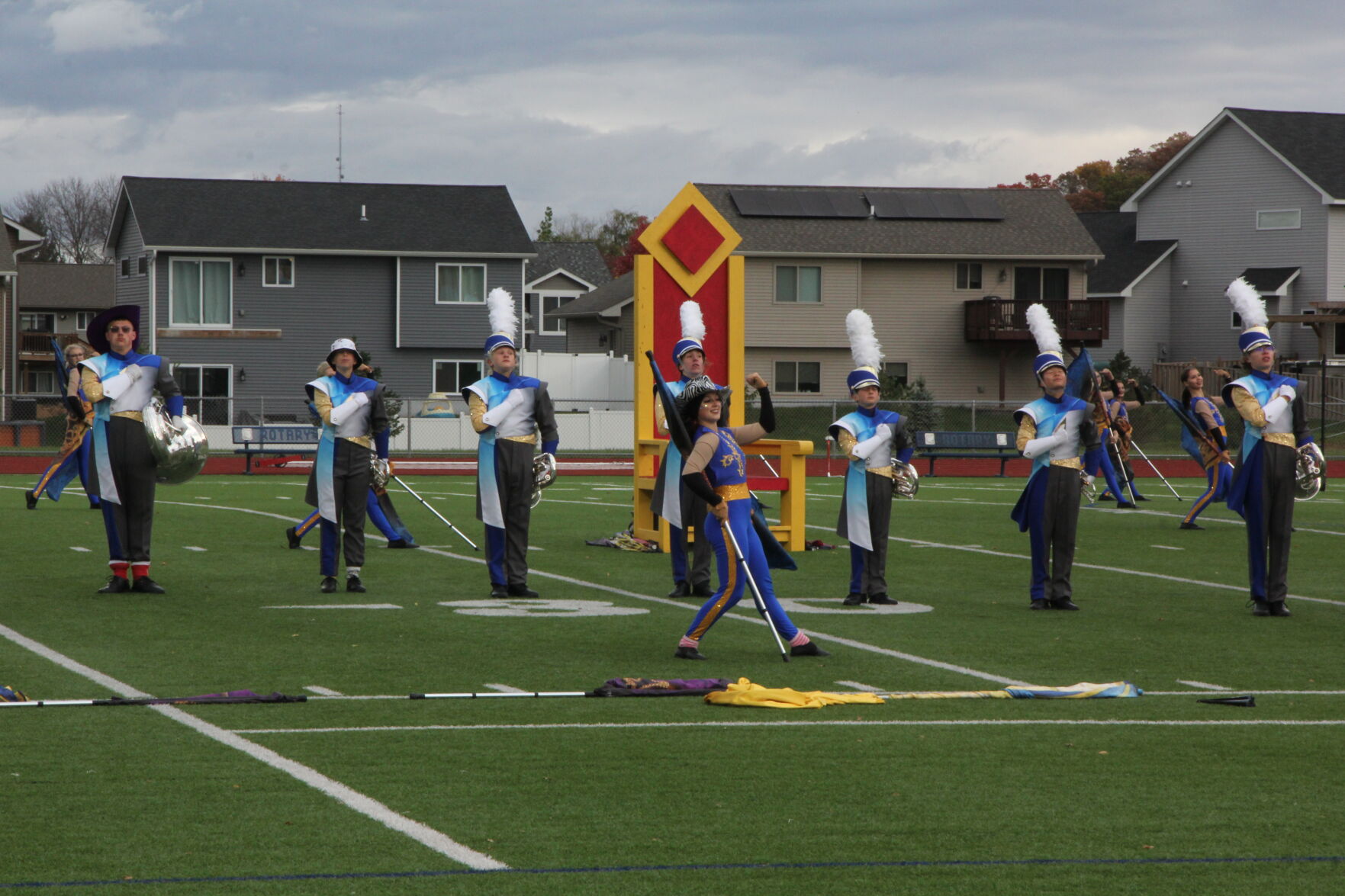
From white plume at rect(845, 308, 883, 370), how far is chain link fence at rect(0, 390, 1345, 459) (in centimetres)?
2151

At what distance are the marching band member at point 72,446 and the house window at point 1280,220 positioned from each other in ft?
127

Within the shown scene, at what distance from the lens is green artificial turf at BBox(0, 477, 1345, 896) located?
5.27 metres

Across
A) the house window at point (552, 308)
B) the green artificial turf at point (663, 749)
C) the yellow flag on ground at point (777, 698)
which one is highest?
the house window at point (552, 308)

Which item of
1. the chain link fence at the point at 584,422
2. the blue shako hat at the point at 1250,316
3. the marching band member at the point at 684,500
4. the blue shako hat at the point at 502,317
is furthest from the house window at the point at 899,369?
the blue shako hat at the point at 502,317

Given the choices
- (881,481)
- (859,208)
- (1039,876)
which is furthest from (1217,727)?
(859,208)

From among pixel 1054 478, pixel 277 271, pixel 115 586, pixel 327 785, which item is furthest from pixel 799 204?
pixel 327 785

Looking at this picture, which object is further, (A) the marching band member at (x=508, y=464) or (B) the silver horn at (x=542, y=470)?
(B) the silver horn at (x=542, y=470)

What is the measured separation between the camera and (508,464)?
41.5ft

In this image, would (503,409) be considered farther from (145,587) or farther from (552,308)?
(552,308)

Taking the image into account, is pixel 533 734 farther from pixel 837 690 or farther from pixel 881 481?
pixel 881 481

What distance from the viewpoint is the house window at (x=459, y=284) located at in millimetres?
47375

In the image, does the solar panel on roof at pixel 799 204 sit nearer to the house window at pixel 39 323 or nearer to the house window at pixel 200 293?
the house window at pixel 200 293

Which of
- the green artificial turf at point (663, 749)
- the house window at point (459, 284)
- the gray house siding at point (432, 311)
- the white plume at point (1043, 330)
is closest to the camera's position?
the green artificial turf at point (663, 749)

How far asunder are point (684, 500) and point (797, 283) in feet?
124
